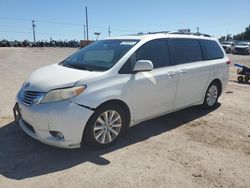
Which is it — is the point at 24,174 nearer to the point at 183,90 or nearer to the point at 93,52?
the point at 93,52

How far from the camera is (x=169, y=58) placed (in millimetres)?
4980

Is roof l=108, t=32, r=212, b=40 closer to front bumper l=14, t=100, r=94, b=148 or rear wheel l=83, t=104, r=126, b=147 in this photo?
rear wheel l=83, t=104, r=126, b=147

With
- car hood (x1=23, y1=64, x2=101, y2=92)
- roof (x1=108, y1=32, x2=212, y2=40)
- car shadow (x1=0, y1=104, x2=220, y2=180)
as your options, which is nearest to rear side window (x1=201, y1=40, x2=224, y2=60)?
roof (x1=108, y1=32, x2=212, y2=40)

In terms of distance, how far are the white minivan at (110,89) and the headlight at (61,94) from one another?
0.04 ft

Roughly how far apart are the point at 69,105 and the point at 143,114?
1.45 meters

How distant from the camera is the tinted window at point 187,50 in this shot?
5.21m

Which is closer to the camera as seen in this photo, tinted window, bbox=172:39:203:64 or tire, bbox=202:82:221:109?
tinted window, bbox=172:39:203:64

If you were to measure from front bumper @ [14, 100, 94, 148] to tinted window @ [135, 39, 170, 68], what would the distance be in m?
1.45

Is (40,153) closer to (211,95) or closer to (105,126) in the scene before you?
(105,126)

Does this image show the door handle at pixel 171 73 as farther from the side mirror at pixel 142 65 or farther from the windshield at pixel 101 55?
the windshield at pixel 101 55

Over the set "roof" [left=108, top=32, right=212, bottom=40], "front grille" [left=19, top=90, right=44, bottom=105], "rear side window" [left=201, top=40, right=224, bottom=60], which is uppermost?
"roof" [left=108, top=32, right=212, bottom=40]

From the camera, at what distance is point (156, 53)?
478cm

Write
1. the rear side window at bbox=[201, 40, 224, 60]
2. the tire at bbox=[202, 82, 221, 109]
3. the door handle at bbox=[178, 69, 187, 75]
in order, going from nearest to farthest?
the door handle at bbox=[178, 69, 187, 75] < the rear side window at bbox=[201, 40, 224, 60] < the tire at bbox=[202, 82, 221, 109]

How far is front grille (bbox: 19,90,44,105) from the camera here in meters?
3.76
